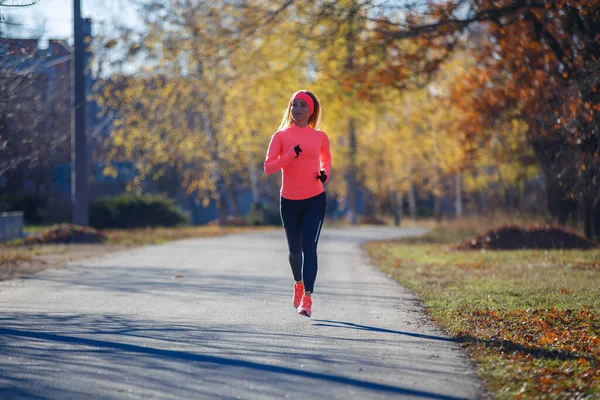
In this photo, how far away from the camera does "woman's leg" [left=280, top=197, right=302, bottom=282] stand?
8.24m

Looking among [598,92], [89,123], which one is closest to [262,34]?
[598,92]

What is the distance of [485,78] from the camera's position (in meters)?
20.3

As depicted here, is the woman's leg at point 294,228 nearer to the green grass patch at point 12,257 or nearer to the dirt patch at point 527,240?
the green grass patch at point 12,257

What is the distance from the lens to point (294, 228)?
27.2ft

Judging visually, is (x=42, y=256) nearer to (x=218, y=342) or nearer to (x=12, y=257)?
(x=12, y=257)

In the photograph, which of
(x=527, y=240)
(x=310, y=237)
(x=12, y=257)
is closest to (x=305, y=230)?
(x=310, y=237)

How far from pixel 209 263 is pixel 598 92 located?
268 inches

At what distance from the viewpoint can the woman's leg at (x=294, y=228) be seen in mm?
8242

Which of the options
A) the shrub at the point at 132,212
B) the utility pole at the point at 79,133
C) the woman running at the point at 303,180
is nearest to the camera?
the woman running at the point at 303,180

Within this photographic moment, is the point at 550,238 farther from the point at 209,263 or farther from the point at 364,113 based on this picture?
the point at 364,113

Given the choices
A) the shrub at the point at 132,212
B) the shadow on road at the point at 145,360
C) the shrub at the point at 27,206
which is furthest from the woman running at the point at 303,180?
the shrub at the point at 27,206

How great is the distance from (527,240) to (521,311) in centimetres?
957

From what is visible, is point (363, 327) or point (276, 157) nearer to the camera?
point (363, 327)

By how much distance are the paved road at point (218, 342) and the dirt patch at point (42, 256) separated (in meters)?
1.63
